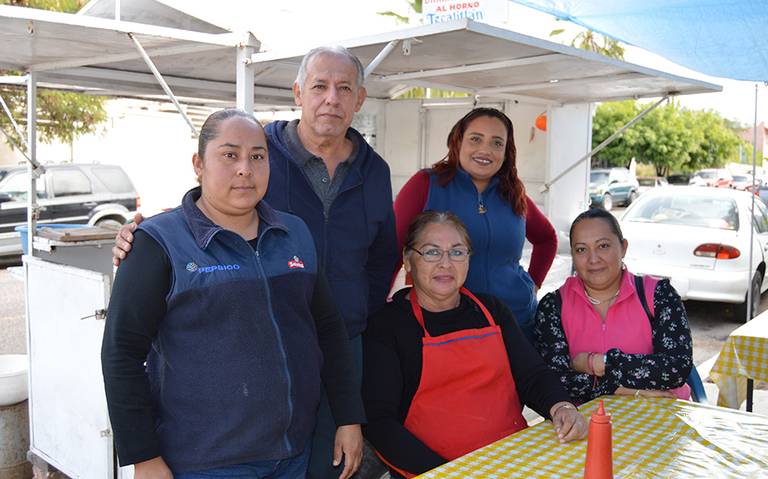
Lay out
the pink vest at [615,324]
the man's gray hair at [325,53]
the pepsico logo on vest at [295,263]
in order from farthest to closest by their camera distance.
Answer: the pink vest at [615,324]
the man's gray hair at [325,53]
the pepsico logo on vest at [295,263]

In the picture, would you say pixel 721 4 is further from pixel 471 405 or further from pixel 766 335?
pixel 471 405

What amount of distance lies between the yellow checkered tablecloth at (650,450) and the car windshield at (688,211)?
6.25 meters

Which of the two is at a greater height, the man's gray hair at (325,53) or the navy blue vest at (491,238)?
the man's gray hair at (325,53)

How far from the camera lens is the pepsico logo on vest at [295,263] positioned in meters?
1.89

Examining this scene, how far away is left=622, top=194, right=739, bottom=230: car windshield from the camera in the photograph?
8.09m

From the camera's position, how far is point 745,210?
8117 millimetres

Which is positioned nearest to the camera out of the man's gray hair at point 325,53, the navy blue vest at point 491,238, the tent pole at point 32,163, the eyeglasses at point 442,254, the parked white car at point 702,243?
the man's gray hair at point 325,53

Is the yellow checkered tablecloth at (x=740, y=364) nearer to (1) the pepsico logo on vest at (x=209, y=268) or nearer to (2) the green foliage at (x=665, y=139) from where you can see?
(1) the pepsico logo on vest at (x=209, y=268)

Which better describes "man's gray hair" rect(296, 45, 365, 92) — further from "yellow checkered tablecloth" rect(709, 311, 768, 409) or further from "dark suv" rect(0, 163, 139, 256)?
"dark suv" rect(0, 163, 139, 256)

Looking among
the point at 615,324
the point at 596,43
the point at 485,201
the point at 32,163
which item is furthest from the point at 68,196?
the point at 615,324

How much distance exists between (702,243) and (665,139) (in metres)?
33.7

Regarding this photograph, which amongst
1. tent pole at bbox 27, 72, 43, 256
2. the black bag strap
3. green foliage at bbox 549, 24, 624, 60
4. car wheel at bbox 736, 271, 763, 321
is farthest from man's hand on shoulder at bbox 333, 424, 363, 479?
green foliage at bbox 549, 24, 624, 60

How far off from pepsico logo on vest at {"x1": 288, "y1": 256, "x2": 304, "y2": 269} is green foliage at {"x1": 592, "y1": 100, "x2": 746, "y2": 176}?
34.8 meters

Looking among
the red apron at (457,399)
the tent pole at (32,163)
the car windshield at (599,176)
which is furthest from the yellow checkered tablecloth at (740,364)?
the car windshield at (599,176)
